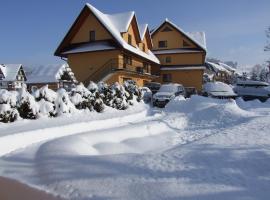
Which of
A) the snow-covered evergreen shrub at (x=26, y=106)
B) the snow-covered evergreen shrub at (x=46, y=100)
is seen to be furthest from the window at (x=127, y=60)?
the snow-covered evergreen shrub at (x=26, y=106)

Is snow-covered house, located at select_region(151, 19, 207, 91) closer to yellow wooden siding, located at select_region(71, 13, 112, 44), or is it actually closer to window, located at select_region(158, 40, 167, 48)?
window, located at select_region(158, 40, 167, 48)

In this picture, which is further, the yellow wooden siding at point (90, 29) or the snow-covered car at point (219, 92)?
the yellow wooden siding at point (90, 29)

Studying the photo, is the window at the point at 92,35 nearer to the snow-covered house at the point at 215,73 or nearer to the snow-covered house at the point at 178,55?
the snow-covered house at the point at 178,55

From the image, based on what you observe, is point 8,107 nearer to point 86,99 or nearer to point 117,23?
point 86,99

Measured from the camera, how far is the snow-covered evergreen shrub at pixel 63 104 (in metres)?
13.6

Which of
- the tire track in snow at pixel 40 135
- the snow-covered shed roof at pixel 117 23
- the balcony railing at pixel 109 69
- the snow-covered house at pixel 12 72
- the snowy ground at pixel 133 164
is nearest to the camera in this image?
the snowy ground at pixel 133 164

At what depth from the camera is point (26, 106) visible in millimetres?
12289

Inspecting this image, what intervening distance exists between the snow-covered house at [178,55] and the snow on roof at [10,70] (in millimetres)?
31912

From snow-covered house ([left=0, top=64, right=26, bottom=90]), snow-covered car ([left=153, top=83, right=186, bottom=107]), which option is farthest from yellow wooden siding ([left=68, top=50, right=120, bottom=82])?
snow-covered house ([left=0, top=64, right=26, bottom=90])

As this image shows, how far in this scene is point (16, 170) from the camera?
7.14 metres

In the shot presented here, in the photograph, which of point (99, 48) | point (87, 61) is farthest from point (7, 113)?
Answer: point (87, 61)

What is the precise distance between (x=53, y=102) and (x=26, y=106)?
1.46 m

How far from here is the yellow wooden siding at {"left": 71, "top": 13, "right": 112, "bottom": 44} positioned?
32.8m

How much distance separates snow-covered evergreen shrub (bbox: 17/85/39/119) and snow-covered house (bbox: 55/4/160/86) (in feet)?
61.5
